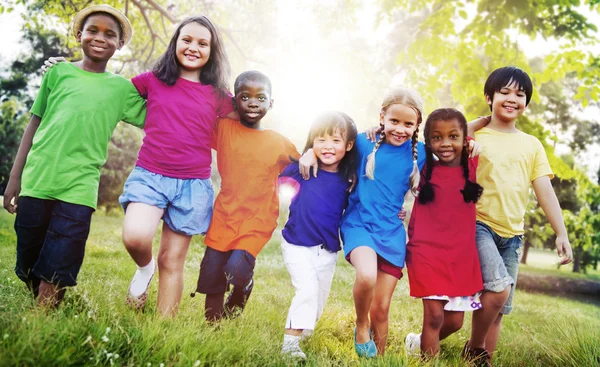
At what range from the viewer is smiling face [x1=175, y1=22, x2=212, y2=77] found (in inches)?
134

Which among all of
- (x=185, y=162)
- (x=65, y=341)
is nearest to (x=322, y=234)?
(x=185, y=162)

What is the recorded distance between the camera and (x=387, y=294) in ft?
10.8

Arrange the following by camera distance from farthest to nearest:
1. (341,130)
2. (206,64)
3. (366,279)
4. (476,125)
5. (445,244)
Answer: (476,125)
(206,64)
(341,130)
(445,244)
(366,279)

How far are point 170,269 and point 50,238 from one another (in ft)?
2.62

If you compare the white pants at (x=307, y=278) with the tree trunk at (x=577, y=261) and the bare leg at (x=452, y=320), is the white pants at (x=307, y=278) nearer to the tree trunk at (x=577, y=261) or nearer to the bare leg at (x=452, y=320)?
the bare leg at (x=452, y=320)

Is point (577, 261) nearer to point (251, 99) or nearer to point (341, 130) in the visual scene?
point (341, 130)

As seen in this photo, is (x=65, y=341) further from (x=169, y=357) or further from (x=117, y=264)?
(x=117, y=264)

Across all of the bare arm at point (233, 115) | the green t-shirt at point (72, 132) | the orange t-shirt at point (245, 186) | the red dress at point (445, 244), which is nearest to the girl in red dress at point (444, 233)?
the red dress at point (445, 244)

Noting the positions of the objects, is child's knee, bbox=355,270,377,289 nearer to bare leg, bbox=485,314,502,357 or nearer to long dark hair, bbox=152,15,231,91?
bare leg, bbox=485,314,502,357

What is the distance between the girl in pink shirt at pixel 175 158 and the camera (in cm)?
320

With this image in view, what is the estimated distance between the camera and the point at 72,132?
3055 millimetres

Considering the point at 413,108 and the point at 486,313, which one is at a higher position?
the point at 413,108

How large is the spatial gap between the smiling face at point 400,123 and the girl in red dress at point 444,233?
0.42 feet

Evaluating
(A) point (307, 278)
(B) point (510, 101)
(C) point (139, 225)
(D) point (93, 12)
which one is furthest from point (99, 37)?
(B) point (510, 101)
